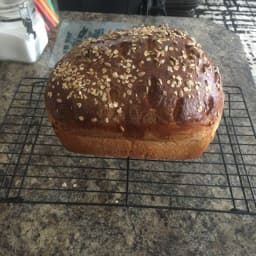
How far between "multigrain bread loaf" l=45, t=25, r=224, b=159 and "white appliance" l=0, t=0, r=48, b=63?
428 millimetres

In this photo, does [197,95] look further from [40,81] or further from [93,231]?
[40,81]

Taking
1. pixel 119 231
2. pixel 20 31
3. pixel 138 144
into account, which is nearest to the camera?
pixel 119 231

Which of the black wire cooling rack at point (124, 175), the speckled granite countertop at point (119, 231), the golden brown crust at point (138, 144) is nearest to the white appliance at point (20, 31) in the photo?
the black wire cooling rack at point (124, 175)

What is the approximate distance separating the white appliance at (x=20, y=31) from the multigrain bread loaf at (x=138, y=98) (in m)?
0.43

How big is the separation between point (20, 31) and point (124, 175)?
28.7 inches

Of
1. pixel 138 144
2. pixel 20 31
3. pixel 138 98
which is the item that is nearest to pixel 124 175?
pixel 138 144

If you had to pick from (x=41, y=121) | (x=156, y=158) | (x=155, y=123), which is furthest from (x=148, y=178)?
(x=41, y=121)

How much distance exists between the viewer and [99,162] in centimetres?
109

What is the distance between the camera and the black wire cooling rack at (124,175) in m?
0.99

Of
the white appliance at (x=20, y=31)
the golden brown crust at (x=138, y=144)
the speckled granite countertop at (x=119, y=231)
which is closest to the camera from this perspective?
the speckled granite countertop at (x=119, y=231)

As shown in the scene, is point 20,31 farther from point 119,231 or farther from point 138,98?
point 119,231

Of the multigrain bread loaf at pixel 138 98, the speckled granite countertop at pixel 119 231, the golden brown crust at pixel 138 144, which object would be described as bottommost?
the speckled granite countertop at pixel 119 231

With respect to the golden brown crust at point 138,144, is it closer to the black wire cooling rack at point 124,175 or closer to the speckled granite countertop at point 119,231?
the black wire cooling rack at point 124,175

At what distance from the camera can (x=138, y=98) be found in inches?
38.2
